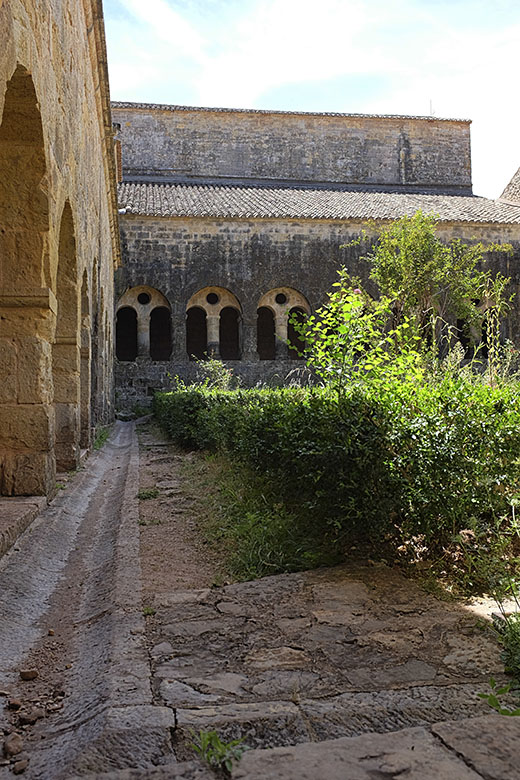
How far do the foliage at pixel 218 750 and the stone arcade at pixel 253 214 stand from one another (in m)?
18.2

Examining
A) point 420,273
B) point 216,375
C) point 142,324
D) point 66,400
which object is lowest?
point 66,400

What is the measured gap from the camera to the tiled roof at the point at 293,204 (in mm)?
20781

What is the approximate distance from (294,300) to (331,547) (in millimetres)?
17878

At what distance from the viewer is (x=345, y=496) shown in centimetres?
369

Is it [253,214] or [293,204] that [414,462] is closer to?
[253,214]

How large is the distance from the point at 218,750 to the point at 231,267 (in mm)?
19543

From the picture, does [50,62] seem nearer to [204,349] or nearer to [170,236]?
[170,236]

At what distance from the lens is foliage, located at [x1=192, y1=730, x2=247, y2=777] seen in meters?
1.78

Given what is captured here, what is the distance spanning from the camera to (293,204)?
22344mm

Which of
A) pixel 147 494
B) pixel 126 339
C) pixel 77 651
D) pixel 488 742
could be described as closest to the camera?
pixel 488 742

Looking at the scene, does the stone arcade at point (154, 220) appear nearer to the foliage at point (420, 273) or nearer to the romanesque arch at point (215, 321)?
the romanesque arch at point (215, 321)

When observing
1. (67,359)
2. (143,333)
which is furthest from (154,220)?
(67,359)

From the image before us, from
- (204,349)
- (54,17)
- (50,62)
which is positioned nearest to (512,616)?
(50,62)

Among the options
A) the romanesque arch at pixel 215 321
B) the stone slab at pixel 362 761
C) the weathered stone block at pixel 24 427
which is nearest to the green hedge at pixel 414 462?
the stone slab at pixel 362 761
